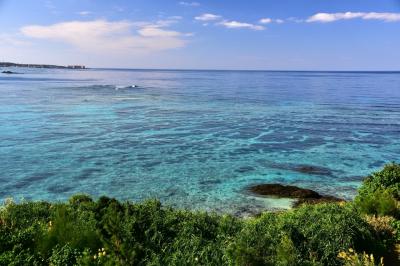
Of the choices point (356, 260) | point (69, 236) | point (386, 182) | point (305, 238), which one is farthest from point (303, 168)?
point (69, 236)

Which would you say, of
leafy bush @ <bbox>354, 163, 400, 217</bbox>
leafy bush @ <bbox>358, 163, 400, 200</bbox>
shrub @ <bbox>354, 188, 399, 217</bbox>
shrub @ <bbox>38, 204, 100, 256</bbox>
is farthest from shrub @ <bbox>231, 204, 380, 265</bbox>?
leafy bush @ <bbox>358, 163, 400, 200</bbox>

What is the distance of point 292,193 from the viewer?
71.5 feet

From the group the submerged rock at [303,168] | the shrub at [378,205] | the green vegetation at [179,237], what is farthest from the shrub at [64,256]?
the submerged rock at [303,168]

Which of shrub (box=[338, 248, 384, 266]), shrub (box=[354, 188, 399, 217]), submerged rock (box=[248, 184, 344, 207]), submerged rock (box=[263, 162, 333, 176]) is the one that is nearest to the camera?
shrub (box=[338, 248, 384, 266])

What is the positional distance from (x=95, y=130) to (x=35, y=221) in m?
28.8

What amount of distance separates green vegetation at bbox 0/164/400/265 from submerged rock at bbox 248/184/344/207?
8067 millimetres

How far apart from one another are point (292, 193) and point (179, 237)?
12874 millimetres

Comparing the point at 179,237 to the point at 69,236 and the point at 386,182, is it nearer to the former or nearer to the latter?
the point at 69,236

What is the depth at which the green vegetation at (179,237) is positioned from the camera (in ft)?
28.6

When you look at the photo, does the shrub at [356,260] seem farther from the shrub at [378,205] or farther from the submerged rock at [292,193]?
the submerged rock at [292,193]

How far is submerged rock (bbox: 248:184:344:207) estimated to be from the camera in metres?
21.1

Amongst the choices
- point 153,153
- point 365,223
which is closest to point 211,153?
point 153,153

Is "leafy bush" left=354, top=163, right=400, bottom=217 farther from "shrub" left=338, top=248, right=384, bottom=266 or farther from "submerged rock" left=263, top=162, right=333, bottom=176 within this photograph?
"submerged rock" left=263, top=162, right=333, bottom=176

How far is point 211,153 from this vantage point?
103ft
